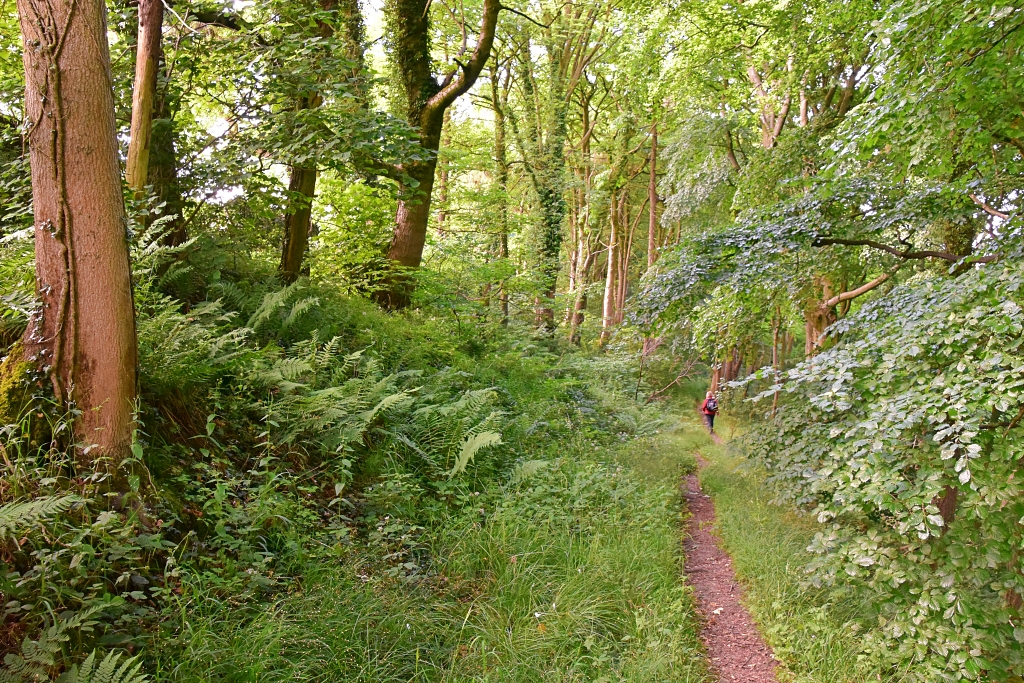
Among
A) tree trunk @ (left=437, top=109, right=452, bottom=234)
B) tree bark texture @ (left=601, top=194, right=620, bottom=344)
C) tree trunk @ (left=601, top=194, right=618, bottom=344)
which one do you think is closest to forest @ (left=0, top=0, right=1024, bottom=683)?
tree trunk @ (left=437, top=109, right=452, bottom=234)

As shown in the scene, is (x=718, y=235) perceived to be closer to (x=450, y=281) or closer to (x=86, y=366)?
(x=450, y=281)

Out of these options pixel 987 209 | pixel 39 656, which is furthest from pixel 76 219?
pixel 987 209

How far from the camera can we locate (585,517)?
6418 mm

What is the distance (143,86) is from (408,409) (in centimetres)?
421

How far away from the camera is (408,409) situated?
6508 millimetres

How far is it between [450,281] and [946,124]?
7993 mm

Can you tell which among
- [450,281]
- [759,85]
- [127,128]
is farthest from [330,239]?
[759,85]

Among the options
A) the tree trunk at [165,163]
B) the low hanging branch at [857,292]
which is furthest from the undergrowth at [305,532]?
the low hanging branch at [857,292]

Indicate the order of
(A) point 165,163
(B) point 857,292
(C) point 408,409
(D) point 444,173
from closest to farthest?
1. (C) point 408,409
2. (A) point 165,163
3. (B) point 857,292
4. (D) point 444,173

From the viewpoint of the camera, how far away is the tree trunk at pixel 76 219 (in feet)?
11.1

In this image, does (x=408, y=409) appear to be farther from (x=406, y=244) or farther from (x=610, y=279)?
(x=610, y=279)

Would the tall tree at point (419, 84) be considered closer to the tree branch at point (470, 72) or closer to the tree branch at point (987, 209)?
the tree branch at point (470, 72)

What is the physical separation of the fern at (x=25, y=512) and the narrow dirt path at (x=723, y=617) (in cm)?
503

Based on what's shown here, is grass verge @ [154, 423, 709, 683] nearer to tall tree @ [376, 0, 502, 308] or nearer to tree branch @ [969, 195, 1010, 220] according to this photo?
tree branch @ [969, 195, 1010, 220]
